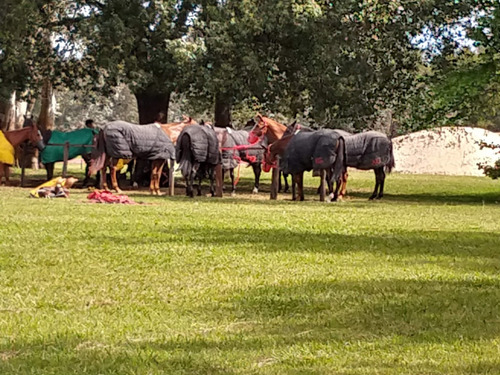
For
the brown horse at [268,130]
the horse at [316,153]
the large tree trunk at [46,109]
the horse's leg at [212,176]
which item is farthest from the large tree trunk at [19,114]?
the horse at [316,153]

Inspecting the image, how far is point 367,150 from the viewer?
94.8 ft

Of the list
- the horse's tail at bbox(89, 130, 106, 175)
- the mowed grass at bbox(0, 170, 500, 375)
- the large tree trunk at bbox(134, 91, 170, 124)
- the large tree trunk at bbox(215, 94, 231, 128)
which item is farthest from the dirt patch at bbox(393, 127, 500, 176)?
the mowed grass at bbox(0, 170, 500, 375)

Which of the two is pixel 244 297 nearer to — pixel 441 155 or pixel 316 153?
pixel 316 153

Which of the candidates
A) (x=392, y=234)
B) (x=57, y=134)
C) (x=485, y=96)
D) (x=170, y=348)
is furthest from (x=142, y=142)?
(x=170, y=348)

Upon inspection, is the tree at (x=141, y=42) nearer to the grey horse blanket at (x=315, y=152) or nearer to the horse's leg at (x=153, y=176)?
the horse's leg at (x=153, y=176)

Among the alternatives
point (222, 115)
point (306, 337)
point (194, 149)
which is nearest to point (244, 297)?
point (306, 337)

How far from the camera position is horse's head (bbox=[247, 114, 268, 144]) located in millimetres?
29469

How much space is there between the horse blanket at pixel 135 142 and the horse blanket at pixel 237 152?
1.47 metres

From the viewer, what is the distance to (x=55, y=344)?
700 centimetres

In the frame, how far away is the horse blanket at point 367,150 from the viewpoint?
2858 centimetres

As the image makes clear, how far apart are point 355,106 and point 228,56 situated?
159 inches

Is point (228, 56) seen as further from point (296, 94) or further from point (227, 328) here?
point (227, 328)

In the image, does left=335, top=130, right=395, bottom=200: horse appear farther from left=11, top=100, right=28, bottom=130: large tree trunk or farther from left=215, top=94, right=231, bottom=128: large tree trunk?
left=11, top=100, right=28, bottom=130: large tree trunk

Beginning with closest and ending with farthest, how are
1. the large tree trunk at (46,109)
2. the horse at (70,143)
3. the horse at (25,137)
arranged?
the horse at (25,137) < the horse at (70,143) < the large tree trunk at (46,109)
